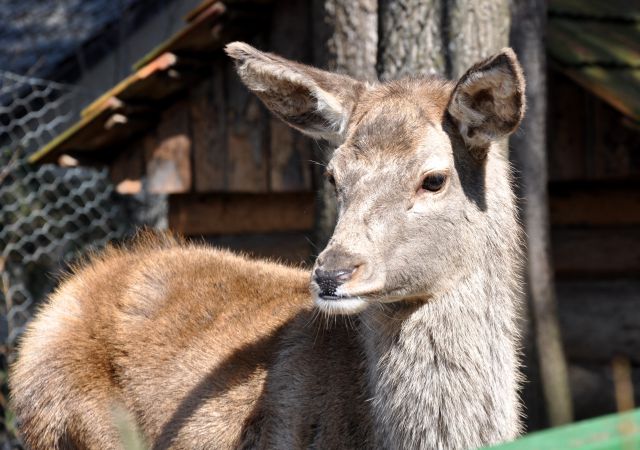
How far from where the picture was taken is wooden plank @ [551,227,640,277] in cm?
761

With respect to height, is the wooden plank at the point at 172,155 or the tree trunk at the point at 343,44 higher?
the tree trunk at the point at 343,44

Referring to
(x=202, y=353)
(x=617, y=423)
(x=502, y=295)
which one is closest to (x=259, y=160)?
(x=202, y=353)

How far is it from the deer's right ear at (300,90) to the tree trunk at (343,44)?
1.11 meters

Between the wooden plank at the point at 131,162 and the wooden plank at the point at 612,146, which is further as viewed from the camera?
the wooden plank at the point at 131,162

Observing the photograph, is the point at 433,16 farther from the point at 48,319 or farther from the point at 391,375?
the point at 48,319

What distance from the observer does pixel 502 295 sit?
422 centimetres

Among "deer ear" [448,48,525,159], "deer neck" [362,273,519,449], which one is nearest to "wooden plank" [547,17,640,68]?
"deer ear" [448,48,525,159]

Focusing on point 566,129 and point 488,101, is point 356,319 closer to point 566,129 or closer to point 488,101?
point 488,101

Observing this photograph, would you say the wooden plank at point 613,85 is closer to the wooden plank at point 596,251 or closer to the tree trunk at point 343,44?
the wooden plank at point 596,251

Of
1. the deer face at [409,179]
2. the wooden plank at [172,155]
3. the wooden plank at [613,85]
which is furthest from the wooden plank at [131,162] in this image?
the deer face at [409,179]

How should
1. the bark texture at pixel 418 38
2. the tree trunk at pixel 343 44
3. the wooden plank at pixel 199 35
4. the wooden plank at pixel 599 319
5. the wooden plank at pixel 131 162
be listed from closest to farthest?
the bark texture at pixel 418 38 < the tree trunk at pixel 343 44 < the wooden plank at pixel 199 35 < the wooden plank at pixel 599 319 < the wooden plank at pixel 131 162

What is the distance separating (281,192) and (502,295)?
3.79 meters

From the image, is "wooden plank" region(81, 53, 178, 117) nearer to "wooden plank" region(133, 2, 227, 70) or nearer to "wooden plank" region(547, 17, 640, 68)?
"wooden plank" region(133, 2, 227, 70)

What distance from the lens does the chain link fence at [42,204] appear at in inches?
359
